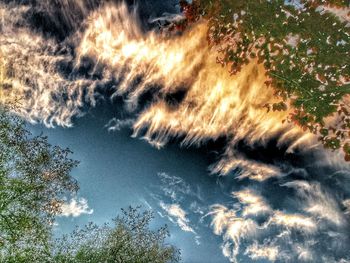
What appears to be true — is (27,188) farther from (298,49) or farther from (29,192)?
(298,49)

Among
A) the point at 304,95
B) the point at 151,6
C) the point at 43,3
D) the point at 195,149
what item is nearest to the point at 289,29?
the point at 304,95

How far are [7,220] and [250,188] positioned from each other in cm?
1339

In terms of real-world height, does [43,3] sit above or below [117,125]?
above

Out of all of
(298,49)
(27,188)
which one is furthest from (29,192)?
(298,49)

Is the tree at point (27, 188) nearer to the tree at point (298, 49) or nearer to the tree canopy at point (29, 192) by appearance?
the tree canopy at point (29, 192)

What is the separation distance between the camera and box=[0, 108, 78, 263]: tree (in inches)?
682

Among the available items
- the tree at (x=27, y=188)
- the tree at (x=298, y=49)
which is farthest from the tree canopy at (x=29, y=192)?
the tree at (x=298, y=49)

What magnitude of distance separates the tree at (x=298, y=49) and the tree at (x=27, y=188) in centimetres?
1071

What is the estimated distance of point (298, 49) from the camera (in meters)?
14.5

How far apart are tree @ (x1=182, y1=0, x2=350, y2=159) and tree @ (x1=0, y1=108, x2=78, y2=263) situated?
10713 mm

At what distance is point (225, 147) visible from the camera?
18.8 metres

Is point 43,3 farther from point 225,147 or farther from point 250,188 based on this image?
point 250,188

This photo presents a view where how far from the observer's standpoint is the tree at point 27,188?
17312 mm

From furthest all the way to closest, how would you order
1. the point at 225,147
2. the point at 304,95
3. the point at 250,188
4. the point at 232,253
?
the point at 232,253 → the point at 250,188 → the point at 225,147 → the point at 304,95
